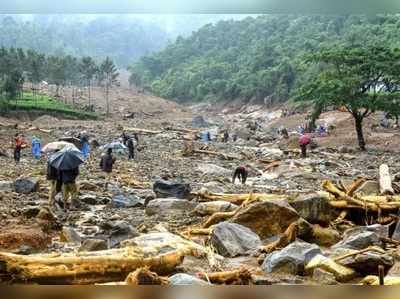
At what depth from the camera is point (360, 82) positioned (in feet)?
39.3

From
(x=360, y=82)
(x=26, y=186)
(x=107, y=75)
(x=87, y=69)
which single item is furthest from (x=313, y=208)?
(x=87, y=69)

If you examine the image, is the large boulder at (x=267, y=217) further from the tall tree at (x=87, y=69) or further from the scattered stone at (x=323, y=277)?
the tall tree at (x=87, y=69)

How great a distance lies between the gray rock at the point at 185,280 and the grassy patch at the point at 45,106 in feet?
35.2

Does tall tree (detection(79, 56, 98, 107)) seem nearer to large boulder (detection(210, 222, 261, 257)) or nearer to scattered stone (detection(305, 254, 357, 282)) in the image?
large boulder (detection(210, 222, 261, 257))

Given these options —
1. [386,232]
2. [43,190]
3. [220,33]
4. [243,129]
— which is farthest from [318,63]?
[220,33]

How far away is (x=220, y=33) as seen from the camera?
34719mm

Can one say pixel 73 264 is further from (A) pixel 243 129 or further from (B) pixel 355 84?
(A) pixel 243 129

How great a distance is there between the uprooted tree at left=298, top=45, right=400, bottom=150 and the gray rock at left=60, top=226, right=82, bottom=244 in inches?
330

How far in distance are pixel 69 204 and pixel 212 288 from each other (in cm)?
276

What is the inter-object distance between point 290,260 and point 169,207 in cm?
189

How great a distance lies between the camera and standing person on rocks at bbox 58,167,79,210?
528cm

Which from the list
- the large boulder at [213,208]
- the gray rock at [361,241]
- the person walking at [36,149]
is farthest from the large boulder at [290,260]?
the person walking at [36,149]

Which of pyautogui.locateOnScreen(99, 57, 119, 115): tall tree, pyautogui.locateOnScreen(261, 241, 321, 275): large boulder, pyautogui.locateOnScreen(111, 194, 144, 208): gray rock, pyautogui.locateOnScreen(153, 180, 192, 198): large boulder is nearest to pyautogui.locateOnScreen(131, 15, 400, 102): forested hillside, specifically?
pyautogui.locateOnScreen(99, 57, 119, 115): tall tree

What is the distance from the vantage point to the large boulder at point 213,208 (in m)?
4.88
